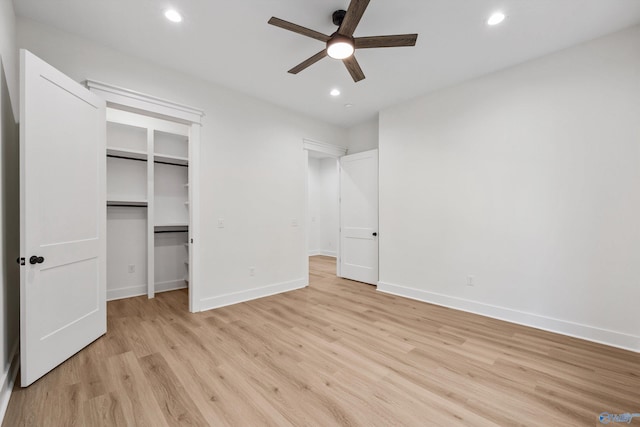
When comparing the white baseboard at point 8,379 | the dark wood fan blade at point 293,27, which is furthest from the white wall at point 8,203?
the dark wood fan blade at point 293,27

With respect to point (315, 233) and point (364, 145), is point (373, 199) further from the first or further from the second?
point (315, 233)

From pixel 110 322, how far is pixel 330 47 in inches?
147

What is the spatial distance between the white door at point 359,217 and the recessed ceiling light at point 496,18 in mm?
2435

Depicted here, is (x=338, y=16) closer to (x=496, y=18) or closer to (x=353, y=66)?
(x=353, y=66)

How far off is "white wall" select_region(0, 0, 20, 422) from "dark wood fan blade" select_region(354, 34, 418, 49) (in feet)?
8.62

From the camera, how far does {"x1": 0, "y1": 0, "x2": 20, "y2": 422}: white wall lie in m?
1.84

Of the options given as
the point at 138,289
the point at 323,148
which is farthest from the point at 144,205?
the point at 323,148

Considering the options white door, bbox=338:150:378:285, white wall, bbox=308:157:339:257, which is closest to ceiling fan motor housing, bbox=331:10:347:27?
white door, bbox=338:150:378:285

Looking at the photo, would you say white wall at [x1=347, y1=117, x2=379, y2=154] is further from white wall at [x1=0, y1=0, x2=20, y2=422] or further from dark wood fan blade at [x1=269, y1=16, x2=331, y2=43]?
white wall at [x1=0, y1=0, x2=20, y2=422]

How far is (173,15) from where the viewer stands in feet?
7.56

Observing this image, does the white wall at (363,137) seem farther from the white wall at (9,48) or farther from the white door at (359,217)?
the white wall at (9,48)

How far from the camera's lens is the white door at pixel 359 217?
15.4 ft

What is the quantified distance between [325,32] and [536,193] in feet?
9.46

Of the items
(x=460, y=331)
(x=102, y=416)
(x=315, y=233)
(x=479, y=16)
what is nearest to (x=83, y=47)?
(x=102, y=416)
